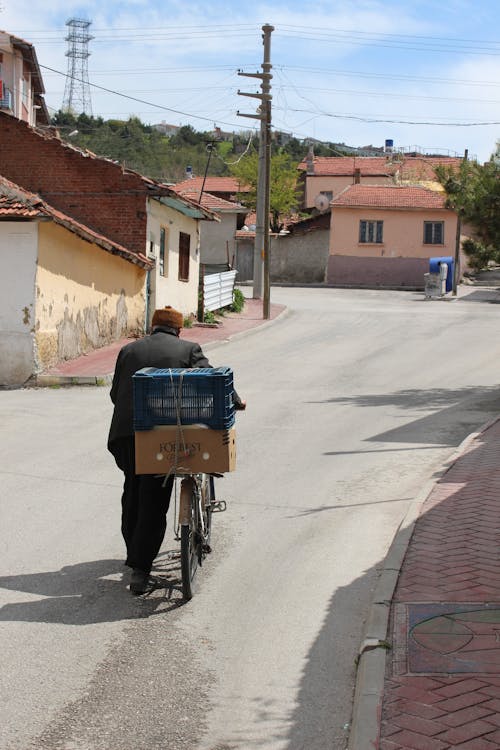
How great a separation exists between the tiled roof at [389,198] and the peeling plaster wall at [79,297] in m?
27.5

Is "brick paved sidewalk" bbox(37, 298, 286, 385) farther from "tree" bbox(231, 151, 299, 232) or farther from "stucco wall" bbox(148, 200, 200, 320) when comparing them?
"tree" bbox(231, 151, 299, 232)

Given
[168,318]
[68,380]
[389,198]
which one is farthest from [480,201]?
[389,198]

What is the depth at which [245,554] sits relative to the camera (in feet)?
25.7

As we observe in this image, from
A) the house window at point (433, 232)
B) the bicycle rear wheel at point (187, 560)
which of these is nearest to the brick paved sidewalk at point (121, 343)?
the bicycle rear wheel at point (187, 560)

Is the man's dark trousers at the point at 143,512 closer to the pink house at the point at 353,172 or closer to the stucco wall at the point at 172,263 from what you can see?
the stucco wall at the point at 172,263

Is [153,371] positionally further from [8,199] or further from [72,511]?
[8,199]

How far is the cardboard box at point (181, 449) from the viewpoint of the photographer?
6.47m

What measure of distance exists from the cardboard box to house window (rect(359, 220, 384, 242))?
4631 centimetres

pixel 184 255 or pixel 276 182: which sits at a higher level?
pixel 276 182

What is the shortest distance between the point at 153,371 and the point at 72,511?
292cm

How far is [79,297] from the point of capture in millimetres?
22078

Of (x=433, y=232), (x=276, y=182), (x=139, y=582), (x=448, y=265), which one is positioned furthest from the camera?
(x=276, y=182)

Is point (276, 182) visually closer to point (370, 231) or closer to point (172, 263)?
point (370, 231)

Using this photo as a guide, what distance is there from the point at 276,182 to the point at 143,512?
218ft
